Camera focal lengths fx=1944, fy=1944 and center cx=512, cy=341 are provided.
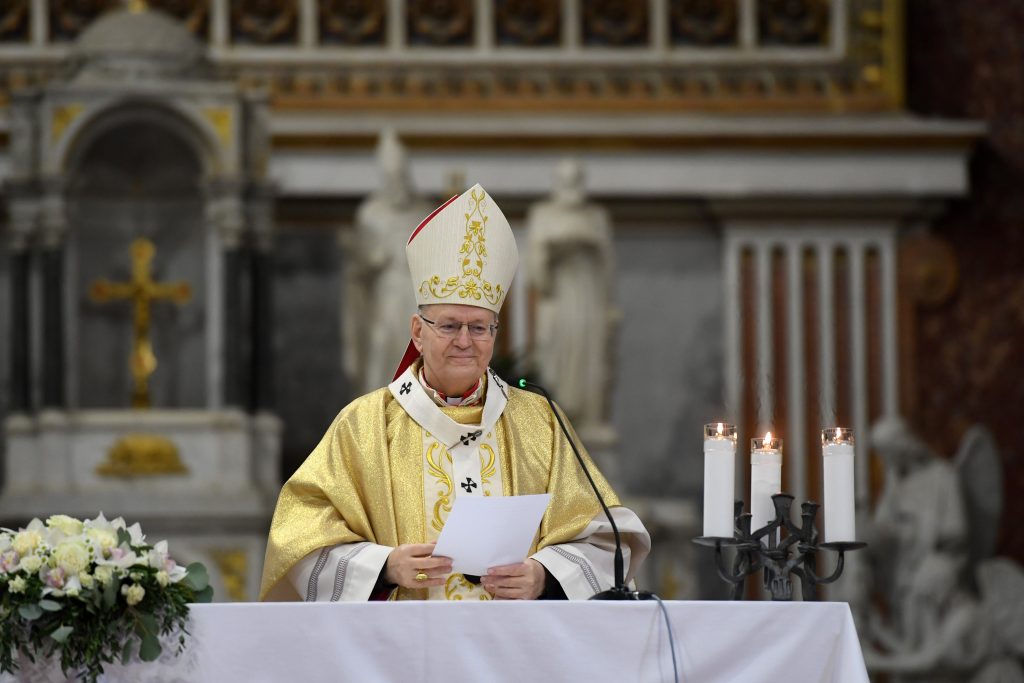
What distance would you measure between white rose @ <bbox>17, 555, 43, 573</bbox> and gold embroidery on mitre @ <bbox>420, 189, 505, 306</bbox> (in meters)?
0.98

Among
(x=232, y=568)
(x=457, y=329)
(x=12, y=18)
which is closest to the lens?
(x=457, y=329)

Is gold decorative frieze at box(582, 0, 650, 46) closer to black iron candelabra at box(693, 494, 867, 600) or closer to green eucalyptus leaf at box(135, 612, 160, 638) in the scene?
black iron candelabra at box(693, 494, 867, 600)

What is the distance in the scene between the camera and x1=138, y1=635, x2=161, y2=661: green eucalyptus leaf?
3.34 meters

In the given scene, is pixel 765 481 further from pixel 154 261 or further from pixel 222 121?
pixel 154 261

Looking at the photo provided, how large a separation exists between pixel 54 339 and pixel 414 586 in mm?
5183

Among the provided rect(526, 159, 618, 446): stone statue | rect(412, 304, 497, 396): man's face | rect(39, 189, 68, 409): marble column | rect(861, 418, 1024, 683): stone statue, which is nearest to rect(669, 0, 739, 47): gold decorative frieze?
rect(526, 159, 618, 446): stone statue

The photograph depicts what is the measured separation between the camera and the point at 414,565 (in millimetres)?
3566

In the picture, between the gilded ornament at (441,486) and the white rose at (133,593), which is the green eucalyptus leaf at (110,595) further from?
the gilded ornament at (441,486)

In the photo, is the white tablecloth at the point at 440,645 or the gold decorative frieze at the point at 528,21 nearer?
the white tablecloth at the point at 440,645

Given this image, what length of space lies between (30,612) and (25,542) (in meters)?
0.14

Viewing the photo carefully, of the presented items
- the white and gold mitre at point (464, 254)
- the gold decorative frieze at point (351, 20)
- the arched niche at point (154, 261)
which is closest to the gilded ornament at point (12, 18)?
the gold decorative frieze at point (351, 20)

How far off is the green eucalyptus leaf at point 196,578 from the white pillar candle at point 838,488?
1.15 meters

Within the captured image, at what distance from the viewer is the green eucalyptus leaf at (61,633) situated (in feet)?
10.8

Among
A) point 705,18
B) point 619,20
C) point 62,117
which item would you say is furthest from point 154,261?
point 705,18
